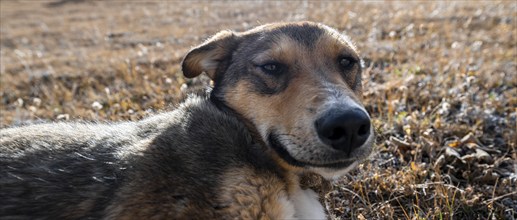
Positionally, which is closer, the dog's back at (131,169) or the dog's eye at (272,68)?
A: the dog's back at (131,169)

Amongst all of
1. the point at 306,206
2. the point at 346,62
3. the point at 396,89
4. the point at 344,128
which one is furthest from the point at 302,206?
the point at 396,89

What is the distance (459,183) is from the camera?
3.75 metres

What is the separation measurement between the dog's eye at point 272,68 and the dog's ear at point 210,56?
455 millimetres

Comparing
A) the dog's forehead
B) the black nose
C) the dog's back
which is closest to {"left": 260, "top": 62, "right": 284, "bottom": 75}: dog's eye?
the dog's forehead

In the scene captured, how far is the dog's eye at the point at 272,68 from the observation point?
343cm

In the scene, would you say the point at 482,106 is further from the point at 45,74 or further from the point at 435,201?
the point at 45,74

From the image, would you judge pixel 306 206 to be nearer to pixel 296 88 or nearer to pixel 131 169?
pixel 296 88

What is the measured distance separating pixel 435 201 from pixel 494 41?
6733 millimetres

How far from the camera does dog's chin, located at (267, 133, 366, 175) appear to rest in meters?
2.81

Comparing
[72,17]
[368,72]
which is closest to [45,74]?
[368,72]

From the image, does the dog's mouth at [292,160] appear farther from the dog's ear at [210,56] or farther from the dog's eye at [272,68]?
the dog's ear at [210,56]

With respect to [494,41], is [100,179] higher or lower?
higher

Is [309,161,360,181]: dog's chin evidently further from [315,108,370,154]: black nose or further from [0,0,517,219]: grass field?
[0,0,517,219]: grass field

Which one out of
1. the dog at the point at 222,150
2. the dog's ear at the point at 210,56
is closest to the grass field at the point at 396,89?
the dog's ear at the point at 210,56
